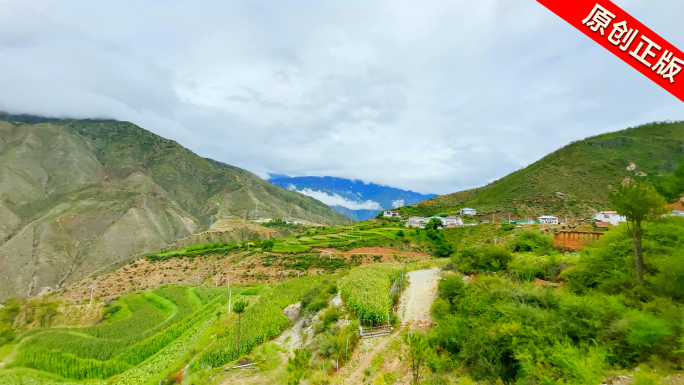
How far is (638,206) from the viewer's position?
38.1 feet

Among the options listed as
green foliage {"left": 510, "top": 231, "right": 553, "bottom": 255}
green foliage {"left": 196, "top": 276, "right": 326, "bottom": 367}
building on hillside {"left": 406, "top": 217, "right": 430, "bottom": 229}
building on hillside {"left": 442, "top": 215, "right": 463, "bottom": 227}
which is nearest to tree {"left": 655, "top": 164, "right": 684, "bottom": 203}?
green foliage {"left": 510, "top": 231, "right": 553, "bottom": 255}

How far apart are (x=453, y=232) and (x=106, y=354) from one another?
56.2 metres

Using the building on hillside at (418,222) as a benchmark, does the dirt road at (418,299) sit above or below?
below

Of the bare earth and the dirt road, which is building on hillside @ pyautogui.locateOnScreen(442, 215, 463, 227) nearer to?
the bare earth

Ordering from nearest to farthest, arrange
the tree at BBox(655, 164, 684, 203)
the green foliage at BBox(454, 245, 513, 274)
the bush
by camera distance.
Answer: the tree at BBox(655, 164, 684, 203), the bush, the green foliage at BBox(454, 245, 513, 274)

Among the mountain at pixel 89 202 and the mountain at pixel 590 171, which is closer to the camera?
the mountain at pixel 590 171

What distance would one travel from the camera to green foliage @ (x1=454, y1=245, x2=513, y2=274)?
834 inches

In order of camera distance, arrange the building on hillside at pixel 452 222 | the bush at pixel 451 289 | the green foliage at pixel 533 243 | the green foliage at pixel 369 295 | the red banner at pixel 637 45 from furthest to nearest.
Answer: the building on hillside at pixel 452 222
the green foliage at pixel 533 243
the green foliage at pixel 369 295
the bush at pixel 451 289
the red banner at pixel 637 45

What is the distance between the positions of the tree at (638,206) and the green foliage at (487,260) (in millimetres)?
9416

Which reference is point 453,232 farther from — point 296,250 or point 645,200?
point 645,200

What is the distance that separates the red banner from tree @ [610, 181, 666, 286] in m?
8.26

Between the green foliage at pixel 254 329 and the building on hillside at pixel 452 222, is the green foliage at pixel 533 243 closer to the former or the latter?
the green foliage at pixel 254 329

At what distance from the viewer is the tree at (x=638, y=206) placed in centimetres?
1144

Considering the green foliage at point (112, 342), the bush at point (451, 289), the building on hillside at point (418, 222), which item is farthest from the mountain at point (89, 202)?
the bush at point (451, 289)
